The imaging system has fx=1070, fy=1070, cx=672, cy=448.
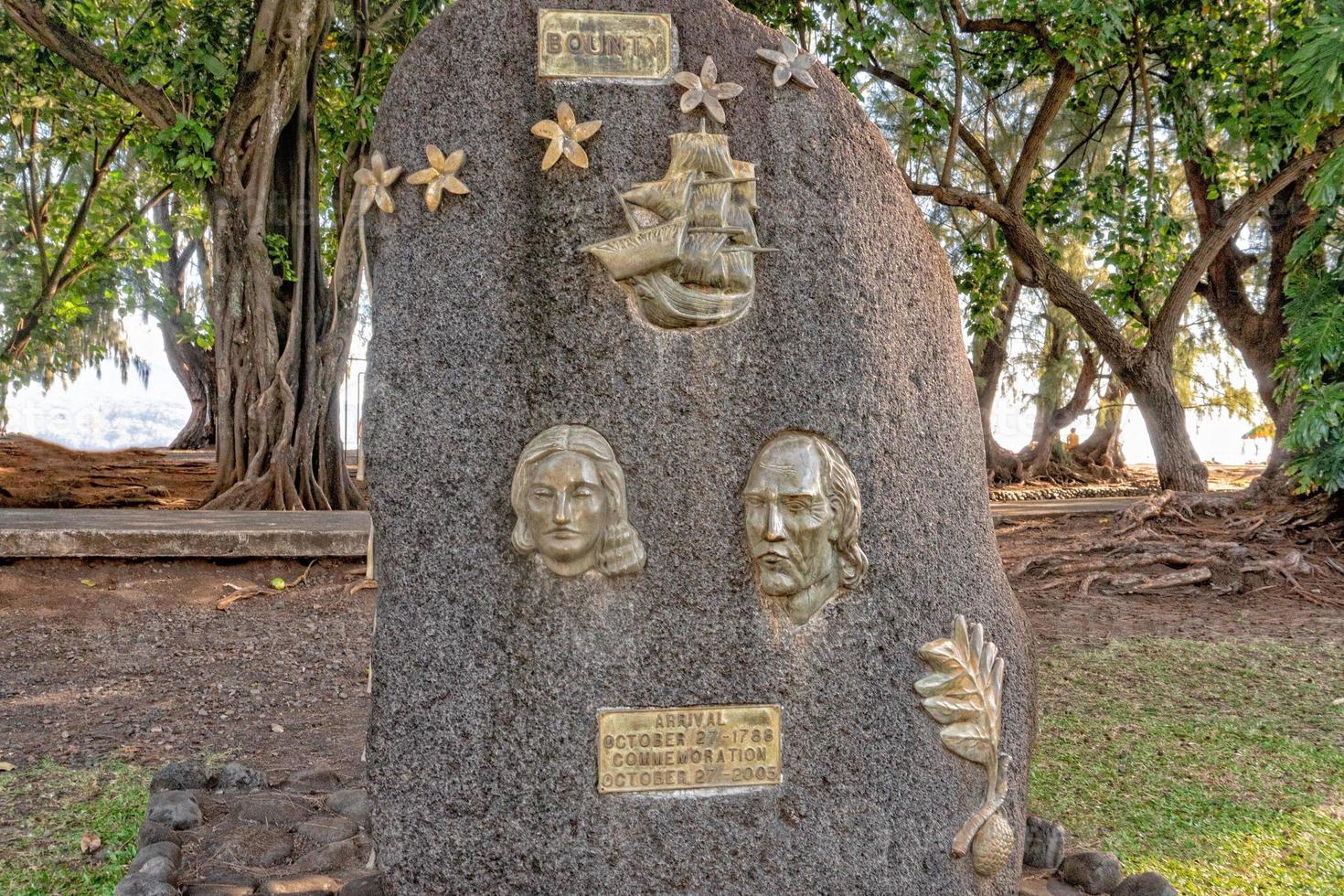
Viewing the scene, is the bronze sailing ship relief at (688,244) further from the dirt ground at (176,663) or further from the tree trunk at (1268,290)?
the tree trunk at (1268,290)

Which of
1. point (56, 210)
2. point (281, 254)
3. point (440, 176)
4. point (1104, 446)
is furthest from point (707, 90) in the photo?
point (1104, 446)

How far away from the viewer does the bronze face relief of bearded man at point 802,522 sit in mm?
2408

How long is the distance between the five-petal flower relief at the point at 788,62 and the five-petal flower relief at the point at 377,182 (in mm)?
904

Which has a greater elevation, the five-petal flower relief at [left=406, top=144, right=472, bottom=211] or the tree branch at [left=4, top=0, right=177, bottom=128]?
the tree branch at [left=4, top=0, right=177, bottom=128]

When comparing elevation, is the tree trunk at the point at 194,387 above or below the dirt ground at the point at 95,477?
above

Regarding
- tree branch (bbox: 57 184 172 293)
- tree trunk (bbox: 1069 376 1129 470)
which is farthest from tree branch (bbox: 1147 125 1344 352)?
tree branch (bbox: 57 184 172 293)

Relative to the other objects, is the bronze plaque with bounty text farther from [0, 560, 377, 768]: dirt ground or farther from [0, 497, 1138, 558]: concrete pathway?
[0, 497, 1138, 558]: concrete pathway

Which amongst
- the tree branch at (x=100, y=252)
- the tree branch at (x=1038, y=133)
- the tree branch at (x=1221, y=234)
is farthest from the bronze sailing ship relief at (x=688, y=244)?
the tree branch at (x=100, y=252)

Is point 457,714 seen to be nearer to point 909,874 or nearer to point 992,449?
point 909,874

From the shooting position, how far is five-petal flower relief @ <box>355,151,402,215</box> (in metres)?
2.45

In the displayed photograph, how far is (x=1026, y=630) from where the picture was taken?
2.86m

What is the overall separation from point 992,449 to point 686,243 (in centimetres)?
1286

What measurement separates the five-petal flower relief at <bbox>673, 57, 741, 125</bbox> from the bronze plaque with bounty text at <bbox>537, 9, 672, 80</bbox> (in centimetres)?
5

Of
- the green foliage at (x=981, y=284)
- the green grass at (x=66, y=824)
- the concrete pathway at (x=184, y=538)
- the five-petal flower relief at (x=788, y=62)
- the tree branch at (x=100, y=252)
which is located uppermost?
the tree branch at (x=100, y=252)
